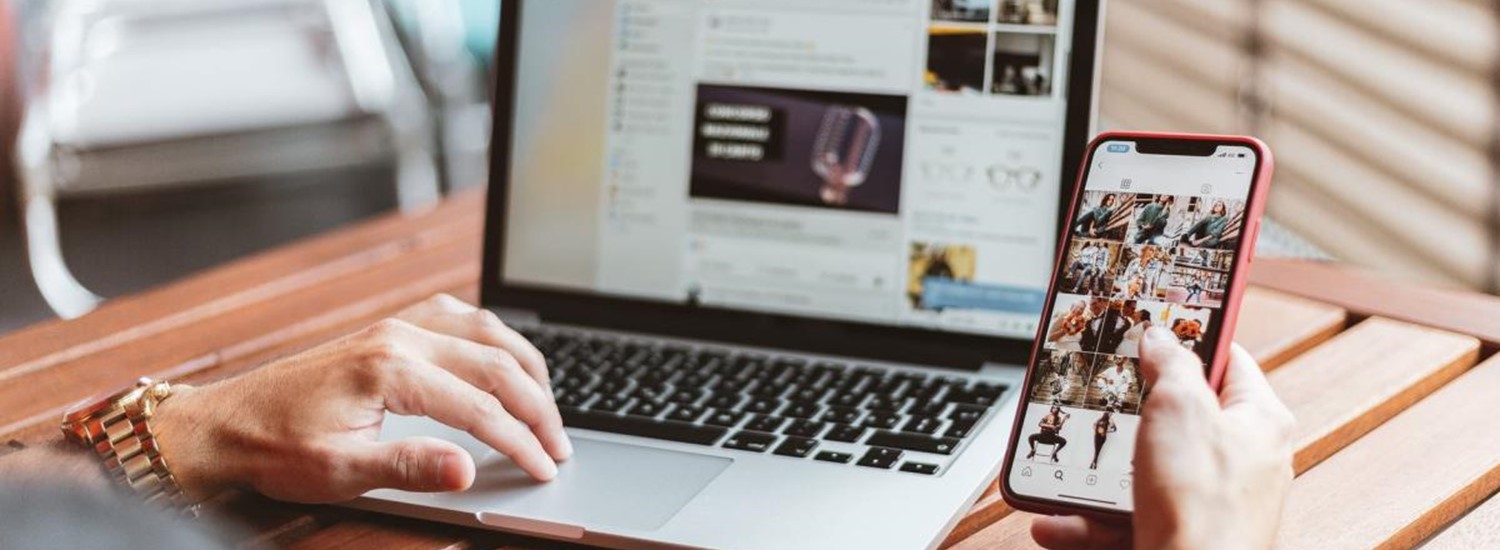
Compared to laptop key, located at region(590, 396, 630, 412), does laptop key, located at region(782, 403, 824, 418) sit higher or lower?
higher

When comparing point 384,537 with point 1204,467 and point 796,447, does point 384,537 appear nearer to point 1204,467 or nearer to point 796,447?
point 796,447

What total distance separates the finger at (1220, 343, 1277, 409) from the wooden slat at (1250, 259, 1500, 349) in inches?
20.1

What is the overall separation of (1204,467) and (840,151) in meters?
0.55

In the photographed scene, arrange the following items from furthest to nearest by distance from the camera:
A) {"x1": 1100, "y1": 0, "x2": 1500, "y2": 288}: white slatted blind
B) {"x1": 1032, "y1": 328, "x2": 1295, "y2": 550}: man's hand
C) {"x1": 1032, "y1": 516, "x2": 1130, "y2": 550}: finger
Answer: {"x1": 1100, "y1": 0, "x2": 1500, "y2": 288}: white slatted blind, {"x1": 1032, "y1": 516, "x2": 1130, "y2": 550}: finger, {"x1": 1032, "y1": 328, "x2": 1295, "y2": 550}: man's hand

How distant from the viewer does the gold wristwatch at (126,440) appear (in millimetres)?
870

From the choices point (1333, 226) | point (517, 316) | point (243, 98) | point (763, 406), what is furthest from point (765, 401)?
point (243, 98)

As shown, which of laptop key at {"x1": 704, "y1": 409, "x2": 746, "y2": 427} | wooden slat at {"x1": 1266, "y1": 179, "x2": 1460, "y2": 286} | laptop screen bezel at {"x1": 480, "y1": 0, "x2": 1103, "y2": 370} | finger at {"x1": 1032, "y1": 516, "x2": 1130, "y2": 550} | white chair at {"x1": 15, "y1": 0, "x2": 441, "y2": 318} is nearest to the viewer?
finger at {"x1": 1032, "y1": 516, "x2": 1130, "y2": 550}

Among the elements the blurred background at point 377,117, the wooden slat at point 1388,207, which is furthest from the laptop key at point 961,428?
the wooden slat at point 1388,207

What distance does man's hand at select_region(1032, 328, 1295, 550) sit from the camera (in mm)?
646

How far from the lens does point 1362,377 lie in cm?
107

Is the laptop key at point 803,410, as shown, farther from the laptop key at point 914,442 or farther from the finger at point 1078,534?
the finger at point 1078,534

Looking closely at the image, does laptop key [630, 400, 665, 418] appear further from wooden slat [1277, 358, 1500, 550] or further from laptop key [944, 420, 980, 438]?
wooden slat [1277, 358, 1500, 550]

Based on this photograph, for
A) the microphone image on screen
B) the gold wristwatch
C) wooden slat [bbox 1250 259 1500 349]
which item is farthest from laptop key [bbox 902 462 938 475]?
wooden slat [bbox 1250 259 1500 349]

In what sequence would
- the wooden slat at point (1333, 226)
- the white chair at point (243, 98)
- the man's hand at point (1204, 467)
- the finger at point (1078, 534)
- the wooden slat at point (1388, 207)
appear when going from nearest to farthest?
the man's hand at point (1204, 467)
the finger at point (1078, 534)
the wooden slat at point (1388, 207)
the wooden slat at point (1333, 226)
the white chair at point (243, 98)
